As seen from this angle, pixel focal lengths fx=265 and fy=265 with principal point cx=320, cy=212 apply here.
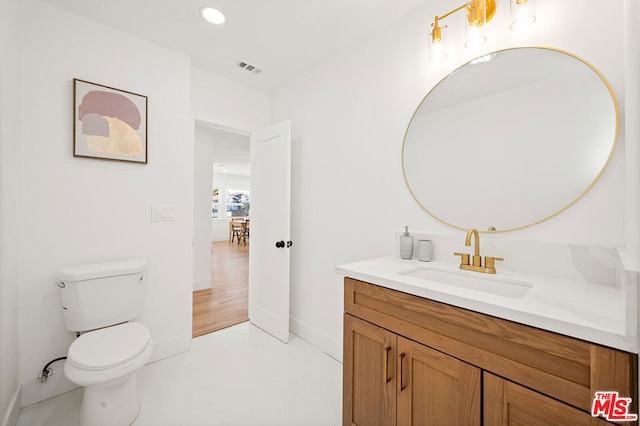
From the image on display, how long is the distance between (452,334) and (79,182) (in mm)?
2377

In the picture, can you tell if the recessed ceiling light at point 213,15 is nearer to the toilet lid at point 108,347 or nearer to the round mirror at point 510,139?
the round mirror at point 510,139

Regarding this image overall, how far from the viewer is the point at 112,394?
1418 millimetres

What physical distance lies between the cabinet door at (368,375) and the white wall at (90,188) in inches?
64.1

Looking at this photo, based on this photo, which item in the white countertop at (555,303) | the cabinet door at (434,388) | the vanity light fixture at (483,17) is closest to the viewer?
the white countertop at (555,303)

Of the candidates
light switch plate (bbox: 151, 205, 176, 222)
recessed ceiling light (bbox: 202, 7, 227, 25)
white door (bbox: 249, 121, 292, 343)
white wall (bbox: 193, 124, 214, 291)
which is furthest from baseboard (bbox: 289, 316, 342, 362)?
recessed ceiling light (bbox: 202, 7, 227, 25)

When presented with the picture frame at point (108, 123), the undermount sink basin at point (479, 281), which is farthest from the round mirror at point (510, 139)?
the picture frame at point (108, 123)

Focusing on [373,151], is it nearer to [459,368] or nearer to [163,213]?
[459,368]

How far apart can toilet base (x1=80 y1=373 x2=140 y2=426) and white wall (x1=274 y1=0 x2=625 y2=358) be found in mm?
1370

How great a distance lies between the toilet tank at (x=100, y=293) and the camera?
63.8 inches

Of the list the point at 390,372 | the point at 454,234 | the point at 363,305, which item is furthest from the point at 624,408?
the point at 454,234

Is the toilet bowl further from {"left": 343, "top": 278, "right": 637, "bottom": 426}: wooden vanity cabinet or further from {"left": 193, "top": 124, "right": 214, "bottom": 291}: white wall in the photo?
{"left": 193, "top": 124, "right": 214, "bottom": 291}: white wall

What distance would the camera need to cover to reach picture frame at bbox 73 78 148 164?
1795mm

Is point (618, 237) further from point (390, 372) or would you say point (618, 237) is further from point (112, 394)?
point (112, 394)

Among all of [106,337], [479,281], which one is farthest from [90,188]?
[479,281]
